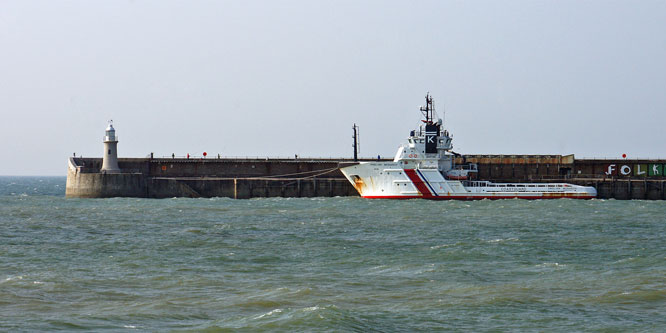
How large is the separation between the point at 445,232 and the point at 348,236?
570cm

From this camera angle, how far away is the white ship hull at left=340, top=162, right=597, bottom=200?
7075cm

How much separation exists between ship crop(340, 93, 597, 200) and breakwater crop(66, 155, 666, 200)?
4.08 metres

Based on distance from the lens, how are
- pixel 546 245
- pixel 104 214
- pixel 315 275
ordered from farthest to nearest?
pixel 104 214
pixel 546 245
pixel 315 275

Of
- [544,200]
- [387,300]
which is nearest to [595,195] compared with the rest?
[544,200]

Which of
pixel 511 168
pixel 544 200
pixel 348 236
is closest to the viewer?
pixel 348 236

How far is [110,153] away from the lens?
7781 cm

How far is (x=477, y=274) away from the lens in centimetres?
2762

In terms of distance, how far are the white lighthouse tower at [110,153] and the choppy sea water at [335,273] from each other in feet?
82.6

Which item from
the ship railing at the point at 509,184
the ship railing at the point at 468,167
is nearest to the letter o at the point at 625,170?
the ship railing at the point at 509,184

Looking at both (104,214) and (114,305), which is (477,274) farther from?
(104,214)

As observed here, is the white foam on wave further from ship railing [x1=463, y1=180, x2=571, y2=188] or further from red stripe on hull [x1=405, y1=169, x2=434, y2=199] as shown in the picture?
ship railing [x1=463, y1=180, x2=571, y2=188]

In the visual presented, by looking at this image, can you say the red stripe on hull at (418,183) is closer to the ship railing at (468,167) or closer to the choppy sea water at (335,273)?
the ship railing at (468,167)

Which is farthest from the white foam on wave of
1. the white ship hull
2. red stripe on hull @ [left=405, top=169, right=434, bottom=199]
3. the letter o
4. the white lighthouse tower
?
the letter o

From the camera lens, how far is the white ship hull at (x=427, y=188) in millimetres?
70750
